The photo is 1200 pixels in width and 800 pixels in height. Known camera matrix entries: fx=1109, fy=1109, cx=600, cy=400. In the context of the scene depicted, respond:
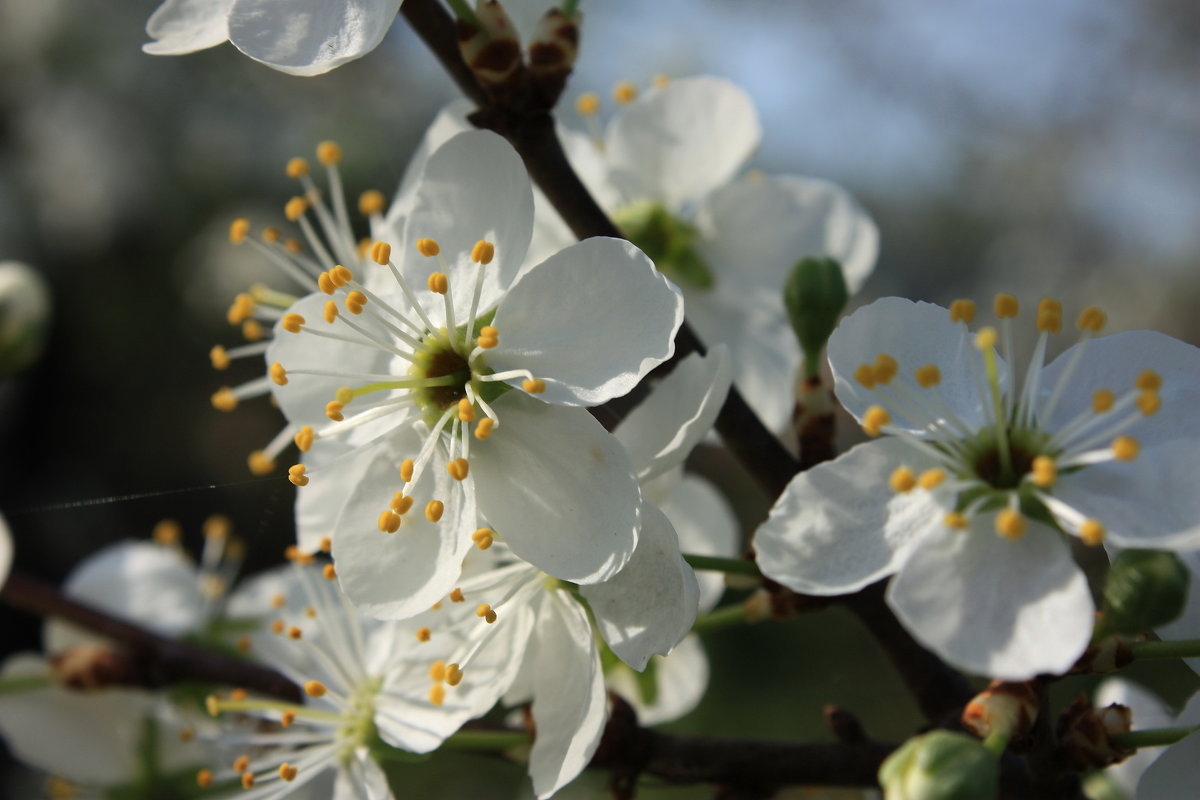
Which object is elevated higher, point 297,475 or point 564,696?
point 297,475

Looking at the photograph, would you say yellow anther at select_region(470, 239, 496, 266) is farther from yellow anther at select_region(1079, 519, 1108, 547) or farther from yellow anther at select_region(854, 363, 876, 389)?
yellow anther at select_region(1079, 519, 1108, 547)

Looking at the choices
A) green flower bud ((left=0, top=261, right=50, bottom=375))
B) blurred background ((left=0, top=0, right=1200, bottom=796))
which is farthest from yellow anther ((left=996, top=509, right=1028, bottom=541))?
blurred background ((left=0, top=0, right=1200, bottom=796))

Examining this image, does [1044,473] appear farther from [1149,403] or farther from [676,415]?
[676,415]

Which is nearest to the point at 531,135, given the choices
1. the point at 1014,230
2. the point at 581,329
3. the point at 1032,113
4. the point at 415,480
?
the point at 581,329

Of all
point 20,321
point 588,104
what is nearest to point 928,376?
point 588,104

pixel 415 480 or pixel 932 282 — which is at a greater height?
pixel 415 480

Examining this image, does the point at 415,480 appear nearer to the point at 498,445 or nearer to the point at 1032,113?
the point at 498,445
